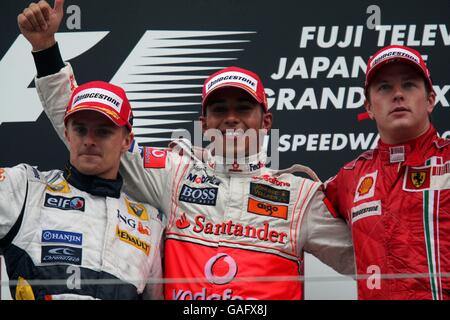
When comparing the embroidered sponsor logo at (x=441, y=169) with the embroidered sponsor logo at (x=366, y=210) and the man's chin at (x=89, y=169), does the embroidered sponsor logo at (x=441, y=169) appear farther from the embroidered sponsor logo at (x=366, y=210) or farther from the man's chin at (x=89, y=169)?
the man's chin at (x=89, y=169)

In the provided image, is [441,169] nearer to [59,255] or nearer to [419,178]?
[419,178]

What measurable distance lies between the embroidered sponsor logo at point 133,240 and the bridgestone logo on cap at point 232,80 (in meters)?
0.54

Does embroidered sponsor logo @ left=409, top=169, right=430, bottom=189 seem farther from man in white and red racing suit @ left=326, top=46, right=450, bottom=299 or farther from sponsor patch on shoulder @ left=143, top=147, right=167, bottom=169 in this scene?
sponsor patch on shoulder @ left=143, top=147, right=167, bottom=169

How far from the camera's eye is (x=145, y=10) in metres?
3.01

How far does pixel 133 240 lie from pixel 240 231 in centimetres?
33

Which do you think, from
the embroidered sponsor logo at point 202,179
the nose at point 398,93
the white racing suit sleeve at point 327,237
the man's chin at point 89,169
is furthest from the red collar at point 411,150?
→ the man's chin at point 89,169

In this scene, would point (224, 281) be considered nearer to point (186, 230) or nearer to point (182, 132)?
point (186, 230)

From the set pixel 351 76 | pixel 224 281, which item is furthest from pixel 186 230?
pixel 351 76

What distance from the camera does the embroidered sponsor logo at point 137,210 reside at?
225 cm

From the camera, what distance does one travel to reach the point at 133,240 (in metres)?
2.18

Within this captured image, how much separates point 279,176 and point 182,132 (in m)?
0.65

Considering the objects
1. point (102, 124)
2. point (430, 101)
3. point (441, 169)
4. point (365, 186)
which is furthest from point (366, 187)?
point (102, 124)
